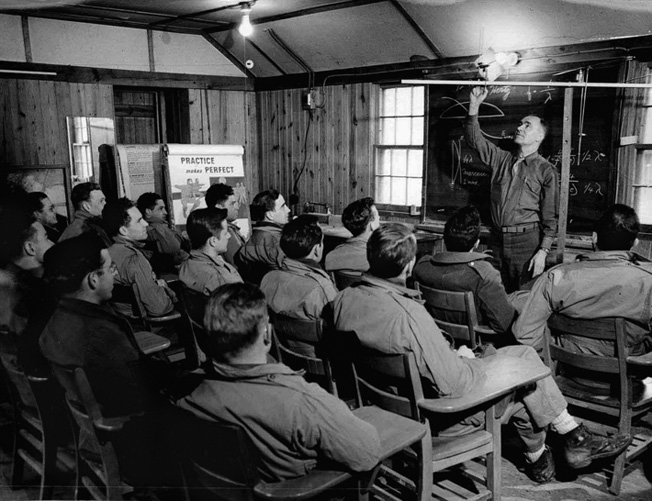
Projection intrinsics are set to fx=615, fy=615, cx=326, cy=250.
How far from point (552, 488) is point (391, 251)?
1.48 m

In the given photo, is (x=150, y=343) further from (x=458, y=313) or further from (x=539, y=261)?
(x=539, y=261)

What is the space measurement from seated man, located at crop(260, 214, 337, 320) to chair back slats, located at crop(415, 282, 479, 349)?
0.53m

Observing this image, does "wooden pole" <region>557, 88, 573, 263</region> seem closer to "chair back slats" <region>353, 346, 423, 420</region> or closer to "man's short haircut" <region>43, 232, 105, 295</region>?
"chair back slats" <region>353, 346, 423, 420</region>

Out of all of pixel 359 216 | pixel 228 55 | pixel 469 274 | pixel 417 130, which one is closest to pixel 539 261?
pixel 359 216

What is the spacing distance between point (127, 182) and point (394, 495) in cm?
573

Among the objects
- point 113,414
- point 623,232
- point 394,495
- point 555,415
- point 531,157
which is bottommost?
point 394,495

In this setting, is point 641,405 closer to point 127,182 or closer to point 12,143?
point 127,182

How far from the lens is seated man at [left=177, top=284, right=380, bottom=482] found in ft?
5.72

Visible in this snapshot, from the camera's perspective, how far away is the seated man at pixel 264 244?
4.73 metres

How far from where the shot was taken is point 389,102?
7.37m

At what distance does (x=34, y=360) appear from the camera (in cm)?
251

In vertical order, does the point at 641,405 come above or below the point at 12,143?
below

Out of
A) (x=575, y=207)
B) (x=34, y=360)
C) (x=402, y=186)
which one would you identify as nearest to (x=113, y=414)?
(x=34, y=360)

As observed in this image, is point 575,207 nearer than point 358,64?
Yes
